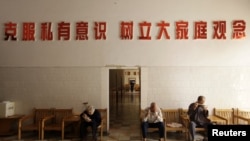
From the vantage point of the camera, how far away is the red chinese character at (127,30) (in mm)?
7129

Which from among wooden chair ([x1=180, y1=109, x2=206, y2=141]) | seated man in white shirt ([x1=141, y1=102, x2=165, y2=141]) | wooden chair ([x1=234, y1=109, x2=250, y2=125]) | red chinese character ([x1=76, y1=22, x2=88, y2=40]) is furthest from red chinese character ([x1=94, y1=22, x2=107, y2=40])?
wooden chair ([x1=234, y1=109, x2=250, y2=125])

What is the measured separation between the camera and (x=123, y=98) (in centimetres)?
1530

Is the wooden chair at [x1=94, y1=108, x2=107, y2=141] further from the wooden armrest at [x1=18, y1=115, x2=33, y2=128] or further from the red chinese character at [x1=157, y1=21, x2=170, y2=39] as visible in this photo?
the red chinese character at [x1=157, y1=21, x2=170, y2=39]

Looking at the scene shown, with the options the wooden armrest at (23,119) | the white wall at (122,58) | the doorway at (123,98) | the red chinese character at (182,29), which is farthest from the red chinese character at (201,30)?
the wooden armrest at (23,119)

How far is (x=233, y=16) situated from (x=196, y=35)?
1.14m

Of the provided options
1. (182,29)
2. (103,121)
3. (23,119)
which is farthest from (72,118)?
(182,29)

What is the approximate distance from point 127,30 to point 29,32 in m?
2.74

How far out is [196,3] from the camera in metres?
7.11

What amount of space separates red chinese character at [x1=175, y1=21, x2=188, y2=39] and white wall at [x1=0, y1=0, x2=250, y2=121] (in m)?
0.12

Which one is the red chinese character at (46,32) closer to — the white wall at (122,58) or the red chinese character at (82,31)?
the white wall at (122,58)

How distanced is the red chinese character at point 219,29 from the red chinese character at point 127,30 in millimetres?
2301

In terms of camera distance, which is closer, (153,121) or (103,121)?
(153,121)

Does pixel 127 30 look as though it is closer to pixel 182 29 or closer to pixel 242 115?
pixel 182 29

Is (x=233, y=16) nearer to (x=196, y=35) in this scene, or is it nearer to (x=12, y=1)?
(x=196, y=35)
